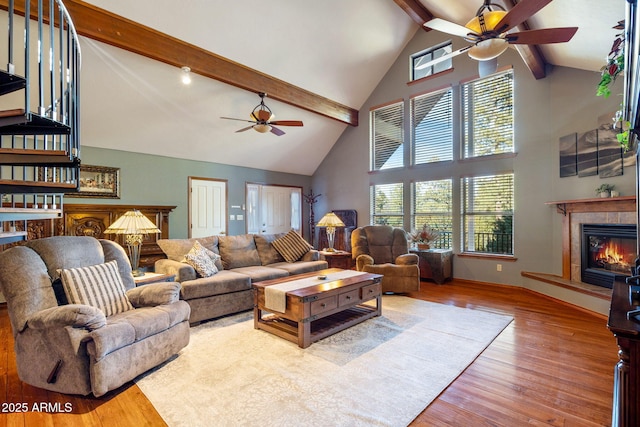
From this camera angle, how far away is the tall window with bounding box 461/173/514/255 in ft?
17.1

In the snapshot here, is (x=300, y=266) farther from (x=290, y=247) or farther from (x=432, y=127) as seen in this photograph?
(x=432, y=127)

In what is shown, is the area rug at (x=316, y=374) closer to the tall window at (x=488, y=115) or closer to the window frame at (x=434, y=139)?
the tall window at (x=488, y=115)

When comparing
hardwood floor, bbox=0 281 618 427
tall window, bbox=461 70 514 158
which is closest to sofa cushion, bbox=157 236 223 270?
hardwood floor, bbox=0 281 618 427

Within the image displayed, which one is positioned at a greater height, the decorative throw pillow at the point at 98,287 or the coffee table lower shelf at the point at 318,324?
the decorative throw pillow at the point at 98,287

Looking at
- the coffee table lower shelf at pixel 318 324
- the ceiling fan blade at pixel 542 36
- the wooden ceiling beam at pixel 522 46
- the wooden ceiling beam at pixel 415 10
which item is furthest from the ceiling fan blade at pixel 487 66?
the coffee table lower shelf at pixel 318 324

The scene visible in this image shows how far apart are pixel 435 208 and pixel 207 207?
188 inches

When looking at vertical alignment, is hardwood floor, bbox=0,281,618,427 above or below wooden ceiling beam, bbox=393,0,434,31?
below

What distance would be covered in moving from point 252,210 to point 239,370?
5.33 metres

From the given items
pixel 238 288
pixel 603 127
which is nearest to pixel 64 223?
pixel 238 288

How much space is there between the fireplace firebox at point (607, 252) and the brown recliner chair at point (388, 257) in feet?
7.36

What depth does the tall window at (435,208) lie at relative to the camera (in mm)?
5875

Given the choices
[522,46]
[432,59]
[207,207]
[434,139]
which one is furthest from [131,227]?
[432,59]

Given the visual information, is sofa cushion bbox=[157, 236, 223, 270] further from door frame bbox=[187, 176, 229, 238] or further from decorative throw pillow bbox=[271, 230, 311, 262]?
door frame bbox=[187, 176, 229, 238]

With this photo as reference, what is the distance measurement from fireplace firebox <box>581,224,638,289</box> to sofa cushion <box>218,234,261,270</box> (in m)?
4.63
